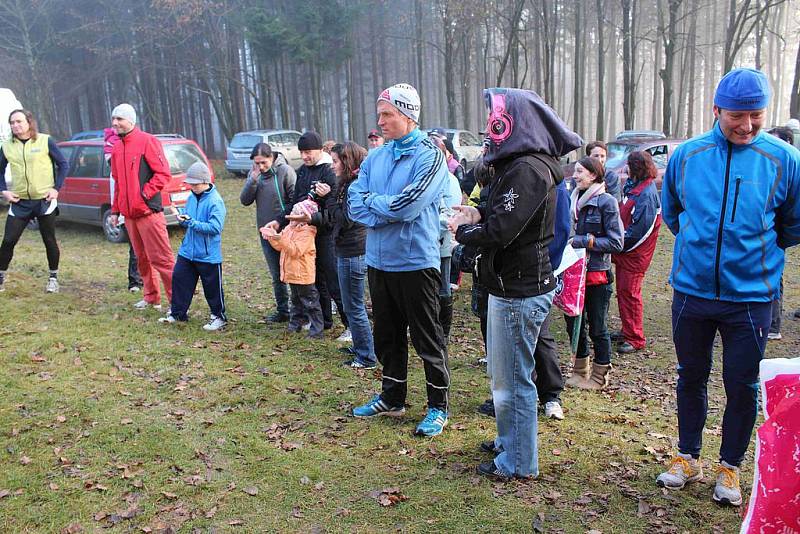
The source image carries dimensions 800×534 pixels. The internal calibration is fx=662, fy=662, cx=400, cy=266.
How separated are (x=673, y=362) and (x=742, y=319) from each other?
127 inches

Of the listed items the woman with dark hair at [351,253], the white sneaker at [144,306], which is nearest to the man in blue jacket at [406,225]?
the woman with dark hair at [351,253]

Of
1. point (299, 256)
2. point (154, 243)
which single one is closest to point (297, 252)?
point (299, 256)

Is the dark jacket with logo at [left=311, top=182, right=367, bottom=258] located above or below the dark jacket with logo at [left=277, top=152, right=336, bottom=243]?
below

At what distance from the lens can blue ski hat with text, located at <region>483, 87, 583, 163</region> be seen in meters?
3.41

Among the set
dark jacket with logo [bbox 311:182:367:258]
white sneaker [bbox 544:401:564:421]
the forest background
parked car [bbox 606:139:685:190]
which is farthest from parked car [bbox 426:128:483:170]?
white sneaker [bbox 544:401:564:421]

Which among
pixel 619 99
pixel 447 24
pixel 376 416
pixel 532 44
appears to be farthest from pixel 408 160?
pixel 619 99

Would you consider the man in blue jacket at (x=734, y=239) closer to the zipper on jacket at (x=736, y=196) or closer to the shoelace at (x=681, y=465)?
the zipper on jacket at (x=736, y=196)

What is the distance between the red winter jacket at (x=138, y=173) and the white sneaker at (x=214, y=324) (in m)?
1.39

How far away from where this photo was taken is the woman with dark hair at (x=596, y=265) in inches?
217

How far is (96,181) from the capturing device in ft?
41.2

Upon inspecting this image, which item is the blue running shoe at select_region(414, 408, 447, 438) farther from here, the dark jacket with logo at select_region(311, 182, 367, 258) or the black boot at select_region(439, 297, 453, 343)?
the dark jacket with logo at select_region(311, 182, 367, 258)

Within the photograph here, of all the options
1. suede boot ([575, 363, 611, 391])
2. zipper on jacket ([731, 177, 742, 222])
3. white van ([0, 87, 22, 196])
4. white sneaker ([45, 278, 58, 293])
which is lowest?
suede boot ([575, 363, 611, 391])

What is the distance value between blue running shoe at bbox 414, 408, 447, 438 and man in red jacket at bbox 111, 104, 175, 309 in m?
4.07

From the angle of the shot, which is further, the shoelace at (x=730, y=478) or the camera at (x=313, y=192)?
the camera at (x=313, y=192)
